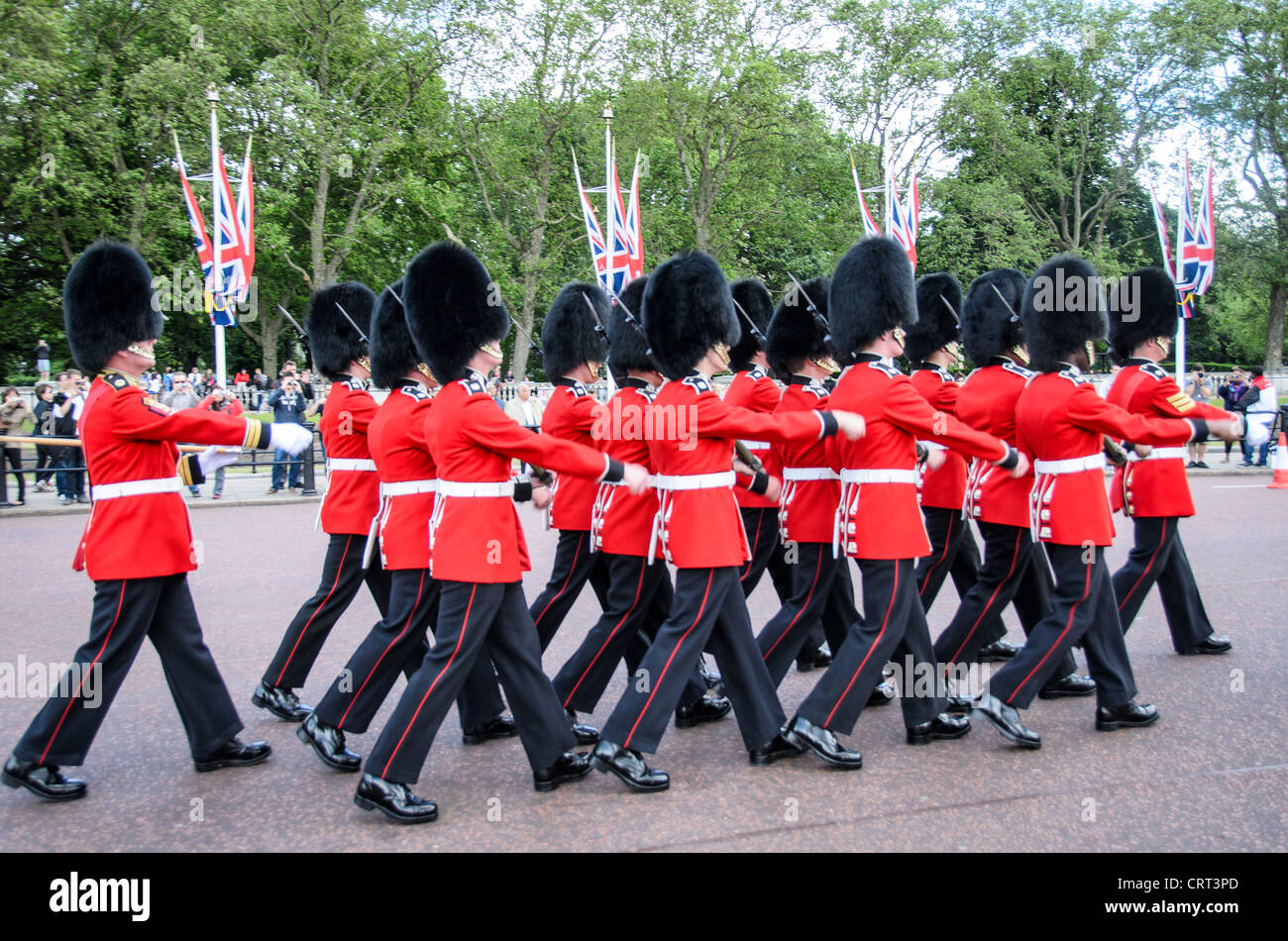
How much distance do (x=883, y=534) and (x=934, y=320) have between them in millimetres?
2238

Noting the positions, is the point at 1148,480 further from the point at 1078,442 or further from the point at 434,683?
the point at 434,683

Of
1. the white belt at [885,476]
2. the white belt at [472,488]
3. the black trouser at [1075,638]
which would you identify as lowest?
the black trouser at [1075,638]

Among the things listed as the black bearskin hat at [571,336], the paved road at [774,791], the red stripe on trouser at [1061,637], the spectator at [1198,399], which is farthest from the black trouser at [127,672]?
the spectator at [1198,399]

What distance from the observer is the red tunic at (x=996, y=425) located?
455 cm

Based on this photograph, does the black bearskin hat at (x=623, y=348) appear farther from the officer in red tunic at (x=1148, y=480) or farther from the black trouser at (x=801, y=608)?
the officer in red tunic at (x=1148, y=480)

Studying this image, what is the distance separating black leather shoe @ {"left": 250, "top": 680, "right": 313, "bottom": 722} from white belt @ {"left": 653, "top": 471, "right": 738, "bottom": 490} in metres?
1.88

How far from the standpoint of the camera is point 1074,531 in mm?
4133

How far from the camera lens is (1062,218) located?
32.4 m

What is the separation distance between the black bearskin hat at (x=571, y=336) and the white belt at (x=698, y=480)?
143cm

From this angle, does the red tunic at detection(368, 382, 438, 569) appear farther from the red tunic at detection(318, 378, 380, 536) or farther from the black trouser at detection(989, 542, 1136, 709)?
the black trouser at detection(989, 542, 1136, 709)

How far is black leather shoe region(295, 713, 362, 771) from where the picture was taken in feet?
12.8

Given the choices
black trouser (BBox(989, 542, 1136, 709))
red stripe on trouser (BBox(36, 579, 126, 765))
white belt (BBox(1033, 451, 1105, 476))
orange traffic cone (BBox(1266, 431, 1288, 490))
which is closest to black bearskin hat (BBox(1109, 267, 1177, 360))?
white belt (BBox(1033, 451, 1105, 476))
